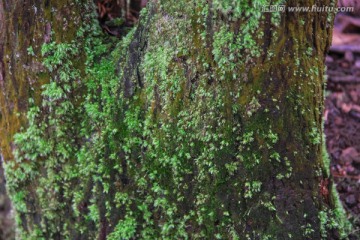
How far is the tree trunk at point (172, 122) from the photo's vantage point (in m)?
1.57

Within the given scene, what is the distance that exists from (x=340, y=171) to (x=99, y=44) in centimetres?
170

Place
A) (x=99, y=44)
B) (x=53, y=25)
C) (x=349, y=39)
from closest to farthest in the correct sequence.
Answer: (x=53, y=25), (x=99, y=44), (x=349, y=39)

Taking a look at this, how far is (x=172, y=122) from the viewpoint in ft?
5.62

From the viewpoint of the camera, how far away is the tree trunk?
157 cm

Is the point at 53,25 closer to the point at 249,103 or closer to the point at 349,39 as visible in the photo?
the point at 249,103

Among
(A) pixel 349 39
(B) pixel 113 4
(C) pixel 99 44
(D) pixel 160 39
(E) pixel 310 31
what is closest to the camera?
(E) pixel 310 31

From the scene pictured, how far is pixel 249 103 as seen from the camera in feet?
5.22

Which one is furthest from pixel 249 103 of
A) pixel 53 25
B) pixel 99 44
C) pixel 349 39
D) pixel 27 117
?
pixel 349 39
